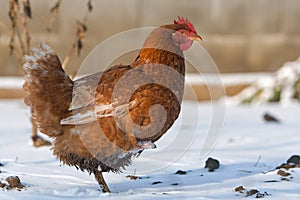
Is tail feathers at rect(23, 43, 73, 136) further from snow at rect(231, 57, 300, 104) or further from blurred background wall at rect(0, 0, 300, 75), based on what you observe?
snow at rect(231, 57, 300, 104)

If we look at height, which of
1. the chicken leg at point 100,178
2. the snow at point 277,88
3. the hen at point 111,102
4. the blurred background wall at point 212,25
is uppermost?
the blurred background wall at point 212,25

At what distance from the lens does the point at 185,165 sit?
4.93 m

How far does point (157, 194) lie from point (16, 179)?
909 mm

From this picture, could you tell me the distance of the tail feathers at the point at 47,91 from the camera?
4.03 metres

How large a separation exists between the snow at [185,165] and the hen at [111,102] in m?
0.28

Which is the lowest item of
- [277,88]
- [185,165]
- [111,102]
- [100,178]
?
[100,178]

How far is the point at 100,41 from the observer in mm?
9359

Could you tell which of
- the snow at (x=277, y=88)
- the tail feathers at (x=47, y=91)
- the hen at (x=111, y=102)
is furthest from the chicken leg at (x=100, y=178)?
the snow at (x=277, y=88)

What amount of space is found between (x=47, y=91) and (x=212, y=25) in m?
5.88

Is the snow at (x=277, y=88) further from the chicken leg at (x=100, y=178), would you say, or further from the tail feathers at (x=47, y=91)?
the tail feathers at (x=47, y=91)

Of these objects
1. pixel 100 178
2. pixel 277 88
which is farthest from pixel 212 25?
pixel 100 178

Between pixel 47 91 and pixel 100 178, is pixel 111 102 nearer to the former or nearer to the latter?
pixel 47 91

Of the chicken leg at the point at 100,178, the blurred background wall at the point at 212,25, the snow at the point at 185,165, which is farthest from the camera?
the blurred background wall at the point at 212,25

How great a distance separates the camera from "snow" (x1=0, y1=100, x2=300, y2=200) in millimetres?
3996
